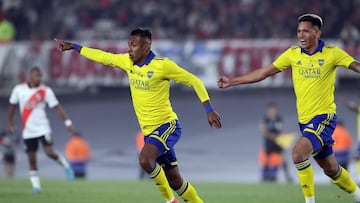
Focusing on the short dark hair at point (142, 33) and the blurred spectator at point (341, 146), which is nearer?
the short dark hair at point (142, 33)

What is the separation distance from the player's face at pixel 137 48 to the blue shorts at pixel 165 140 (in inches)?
35.4

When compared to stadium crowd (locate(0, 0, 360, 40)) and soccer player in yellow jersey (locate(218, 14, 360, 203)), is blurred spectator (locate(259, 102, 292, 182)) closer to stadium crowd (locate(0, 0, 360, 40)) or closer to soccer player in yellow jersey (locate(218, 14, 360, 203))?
stadium crowd (locate(0, 0, 360, 40))

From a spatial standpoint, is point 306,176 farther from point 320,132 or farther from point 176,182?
point 176,182

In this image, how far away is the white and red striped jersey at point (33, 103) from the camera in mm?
17578

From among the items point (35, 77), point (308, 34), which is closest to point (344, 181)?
point (308, 34)

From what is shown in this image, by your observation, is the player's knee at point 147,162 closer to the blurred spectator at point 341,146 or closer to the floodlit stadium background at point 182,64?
the blurred spectator at point 341,146

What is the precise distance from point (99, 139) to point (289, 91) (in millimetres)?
6383

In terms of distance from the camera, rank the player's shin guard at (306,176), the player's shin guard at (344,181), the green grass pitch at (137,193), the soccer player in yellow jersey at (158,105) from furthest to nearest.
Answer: the green grass pitch at (137,193)
the player's shin guard at (344,181)
the soccer player in yellow jersey at (158,105)
the player's shin guard at (306,176)

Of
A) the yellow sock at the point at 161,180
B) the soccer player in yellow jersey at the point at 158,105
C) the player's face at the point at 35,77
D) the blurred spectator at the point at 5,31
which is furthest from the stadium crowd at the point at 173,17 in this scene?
the yellow sock at the point at 161,180

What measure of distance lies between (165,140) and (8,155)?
49.7 ft

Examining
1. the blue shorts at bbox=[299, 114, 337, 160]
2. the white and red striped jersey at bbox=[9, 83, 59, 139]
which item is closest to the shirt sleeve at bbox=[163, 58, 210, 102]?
the blue shorts at bbox=[299, 114, 337, 160]

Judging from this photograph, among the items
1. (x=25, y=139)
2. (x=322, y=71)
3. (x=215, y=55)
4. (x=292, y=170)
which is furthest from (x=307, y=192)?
(x=215, y=55)

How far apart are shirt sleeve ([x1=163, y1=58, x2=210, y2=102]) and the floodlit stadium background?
1523cm

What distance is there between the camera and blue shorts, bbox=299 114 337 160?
1181cm
